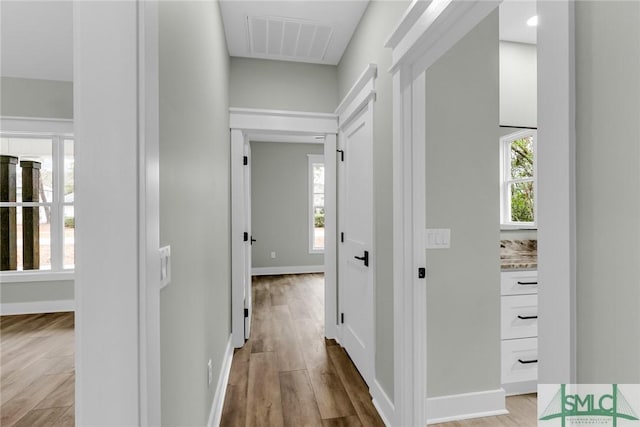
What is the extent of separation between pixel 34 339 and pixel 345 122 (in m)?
3.60

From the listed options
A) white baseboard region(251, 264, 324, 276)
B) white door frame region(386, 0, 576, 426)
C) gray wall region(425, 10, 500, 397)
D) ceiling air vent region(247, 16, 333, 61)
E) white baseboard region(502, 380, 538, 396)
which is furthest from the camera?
white baseboard region(251, 264, 324, 276)

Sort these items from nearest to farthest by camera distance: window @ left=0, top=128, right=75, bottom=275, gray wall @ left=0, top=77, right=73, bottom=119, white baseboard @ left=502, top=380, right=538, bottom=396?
white baseboard @ left=502, top=380, right=538, bottom=396 < gray wall @ left=0, top=77, right=73, bottom=119 < window @ left=0, top=128, right=75, bottom=275

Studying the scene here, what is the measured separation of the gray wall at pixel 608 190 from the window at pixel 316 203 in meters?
5.74

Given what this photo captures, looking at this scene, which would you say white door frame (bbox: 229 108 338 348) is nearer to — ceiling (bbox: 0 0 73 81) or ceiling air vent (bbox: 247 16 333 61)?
ceiling air vent (bbox: 247 16 333 61)

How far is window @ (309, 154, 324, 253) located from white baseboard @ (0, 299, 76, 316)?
391 cm

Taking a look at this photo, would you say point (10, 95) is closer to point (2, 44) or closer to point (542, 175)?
point (2, 44)

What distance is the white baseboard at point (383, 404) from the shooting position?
1.78 metres

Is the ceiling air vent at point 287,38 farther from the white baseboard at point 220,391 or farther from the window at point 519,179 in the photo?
the white baseboard at point 220,391

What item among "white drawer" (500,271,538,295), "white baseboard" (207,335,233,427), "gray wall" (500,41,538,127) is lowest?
"white baseboard" (207,335,233,427)

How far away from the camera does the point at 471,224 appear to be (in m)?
1.87

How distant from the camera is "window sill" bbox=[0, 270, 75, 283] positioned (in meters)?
3.70

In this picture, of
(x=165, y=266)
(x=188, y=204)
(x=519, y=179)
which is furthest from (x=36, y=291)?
(x=519, y=179)

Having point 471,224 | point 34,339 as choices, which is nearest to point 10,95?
point 34,339
